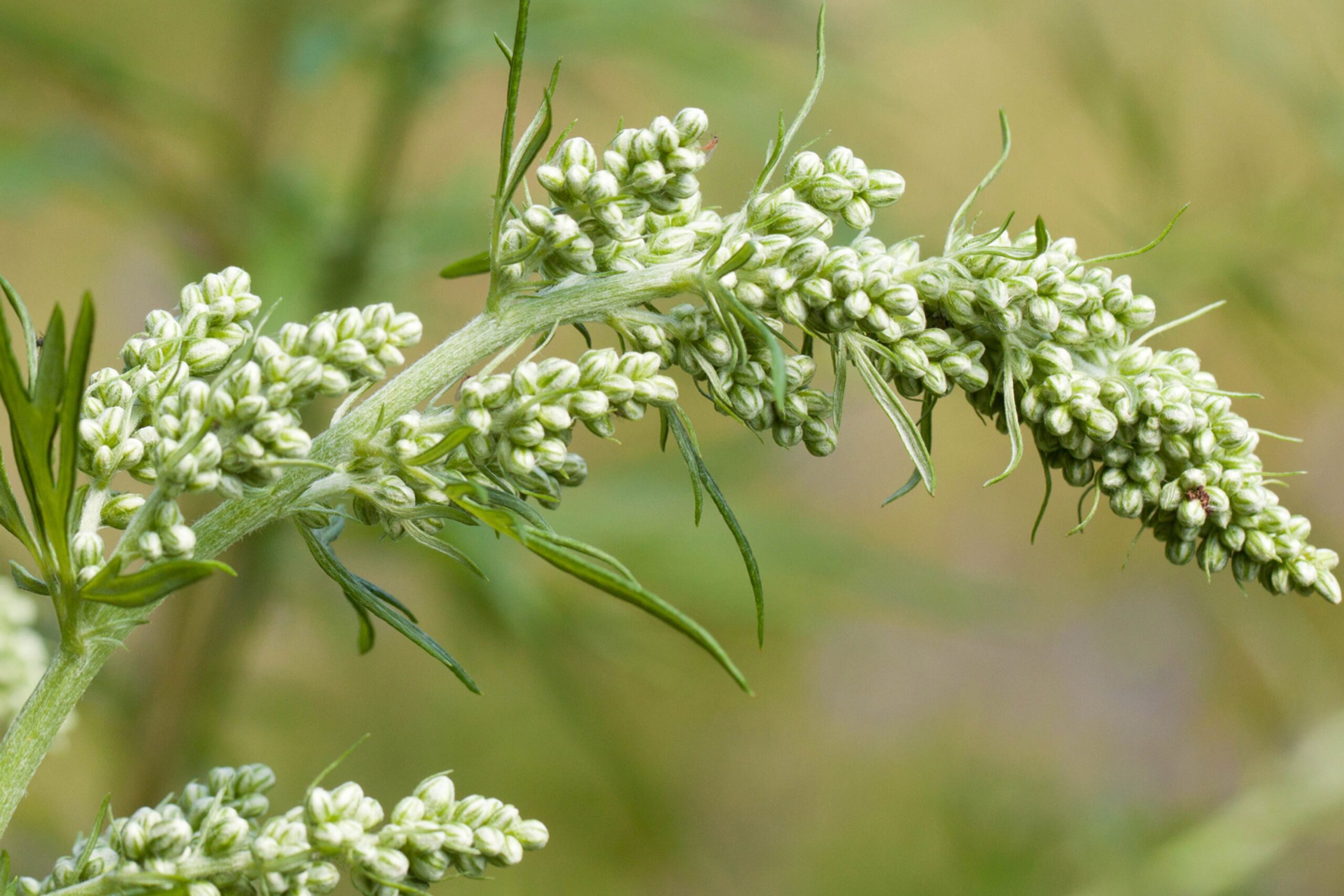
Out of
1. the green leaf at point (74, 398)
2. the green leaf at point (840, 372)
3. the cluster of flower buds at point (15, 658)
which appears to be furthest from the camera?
the cluster of flower buds at point (15, 658)

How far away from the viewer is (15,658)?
1.28 m

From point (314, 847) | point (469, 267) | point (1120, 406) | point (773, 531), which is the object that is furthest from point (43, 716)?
point (773, 531)

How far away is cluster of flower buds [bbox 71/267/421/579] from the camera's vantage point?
2.19 ft

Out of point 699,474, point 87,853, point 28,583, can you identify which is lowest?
point 87,853

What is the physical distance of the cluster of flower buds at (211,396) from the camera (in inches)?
26.3

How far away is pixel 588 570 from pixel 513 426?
0.43 feet

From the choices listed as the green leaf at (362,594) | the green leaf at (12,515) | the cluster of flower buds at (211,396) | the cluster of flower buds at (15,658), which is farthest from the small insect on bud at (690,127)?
the cluster of flower buds at (15,658)

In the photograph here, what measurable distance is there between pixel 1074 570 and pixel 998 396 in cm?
391

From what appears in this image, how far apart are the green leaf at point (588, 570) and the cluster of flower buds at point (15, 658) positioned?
2.95 feet

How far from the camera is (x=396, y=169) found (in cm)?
186

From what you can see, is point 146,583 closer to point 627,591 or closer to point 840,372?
point 627,591

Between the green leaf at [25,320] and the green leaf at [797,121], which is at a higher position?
the green leaf at [797,121]

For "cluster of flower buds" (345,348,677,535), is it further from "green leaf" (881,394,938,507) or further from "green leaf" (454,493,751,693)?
"green leaf" (881,394,938,507)

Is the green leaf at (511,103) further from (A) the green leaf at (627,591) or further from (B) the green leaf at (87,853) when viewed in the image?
(B) the green leaf at (87,853)
